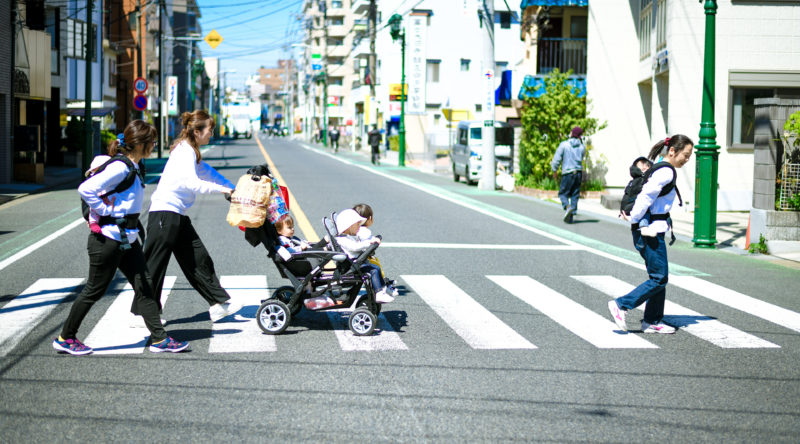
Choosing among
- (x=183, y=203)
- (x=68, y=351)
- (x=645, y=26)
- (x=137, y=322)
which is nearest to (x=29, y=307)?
(x=137, y=322)

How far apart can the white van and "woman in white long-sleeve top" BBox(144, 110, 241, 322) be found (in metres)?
22.7

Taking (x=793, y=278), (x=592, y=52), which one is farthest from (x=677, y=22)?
(x=793, y=278)

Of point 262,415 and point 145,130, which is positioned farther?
point 145,130

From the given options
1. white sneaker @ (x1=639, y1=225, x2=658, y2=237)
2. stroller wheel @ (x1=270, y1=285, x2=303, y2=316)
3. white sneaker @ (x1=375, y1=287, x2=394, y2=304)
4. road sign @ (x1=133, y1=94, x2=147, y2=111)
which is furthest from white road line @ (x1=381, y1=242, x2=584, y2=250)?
road sign @ (x1=133, y1=94, x2=147, y2=111)

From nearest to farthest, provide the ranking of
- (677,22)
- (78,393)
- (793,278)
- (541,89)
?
1. (78,393)
2. (793,278)
3. (677,22)
4. (541,89)

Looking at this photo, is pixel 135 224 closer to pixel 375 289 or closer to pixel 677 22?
pixel 375 289

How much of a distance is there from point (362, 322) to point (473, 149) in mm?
22720

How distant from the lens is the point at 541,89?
2630 centimetres

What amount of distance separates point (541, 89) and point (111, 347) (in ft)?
70.3

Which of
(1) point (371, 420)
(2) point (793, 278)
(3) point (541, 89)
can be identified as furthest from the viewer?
(3) point (541, 89)

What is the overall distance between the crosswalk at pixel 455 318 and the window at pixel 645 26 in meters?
16.3

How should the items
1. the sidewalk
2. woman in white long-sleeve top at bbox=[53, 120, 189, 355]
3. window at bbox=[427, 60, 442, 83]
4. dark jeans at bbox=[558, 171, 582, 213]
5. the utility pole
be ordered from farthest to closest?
window at bbox=[427, 60, 442, 83] → the utility pole → dark jeans at bbox=[558, 171, 582, 213] → the sidewalk → woman in white long-sleeve top at bbox=[53, 120, 189, 355]

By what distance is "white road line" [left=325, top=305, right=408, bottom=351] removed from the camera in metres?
6.66

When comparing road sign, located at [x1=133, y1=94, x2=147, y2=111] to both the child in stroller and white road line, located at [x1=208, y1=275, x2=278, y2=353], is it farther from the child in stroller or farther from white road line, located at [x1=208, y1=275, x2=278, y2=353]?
the child in stroller
